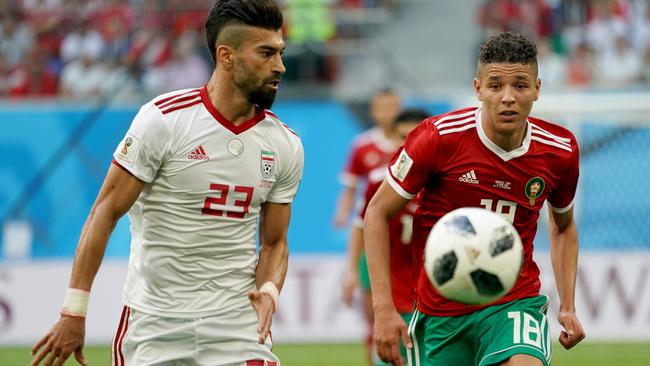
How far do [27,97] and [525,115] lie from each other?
13.7 metres

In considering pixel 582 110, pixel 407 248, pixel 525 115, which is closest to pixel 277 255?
pixel 525 115

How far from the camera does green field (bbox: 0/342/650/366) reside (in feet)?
39.9

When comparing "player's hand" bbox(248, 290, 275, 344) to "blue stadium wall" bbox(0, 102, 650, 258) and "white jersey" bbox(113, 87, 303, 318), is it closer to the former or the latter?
"white jersey" bbox(113, 87, 303, 318)

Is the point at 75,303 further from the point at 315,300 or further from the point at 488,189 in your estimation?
the point at 315,300

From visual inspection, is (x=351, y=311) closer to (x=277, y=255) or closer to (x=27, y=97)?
(x=27, y=97)

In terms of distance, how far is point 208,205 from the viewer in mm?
5305

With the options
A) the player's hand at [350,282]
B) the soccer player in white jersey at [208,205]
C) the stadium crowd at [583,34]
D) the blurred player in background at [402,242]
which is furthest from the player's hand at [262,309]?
the stadium crowd at [583,34]

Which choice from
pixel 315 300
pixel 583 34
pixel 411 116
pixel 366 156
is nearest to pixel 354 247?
pixel 411 116

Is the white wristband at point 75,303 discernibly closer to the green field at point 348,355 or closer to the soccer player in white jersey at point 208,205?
the soccer player in white jersey at point 208,205

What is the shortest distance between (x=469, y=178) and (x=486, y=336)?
2.54 feet

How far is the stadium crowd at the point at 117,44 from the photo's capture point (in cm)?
1775

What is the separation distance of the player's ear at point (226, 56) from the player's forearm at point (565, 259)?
6.55 feet

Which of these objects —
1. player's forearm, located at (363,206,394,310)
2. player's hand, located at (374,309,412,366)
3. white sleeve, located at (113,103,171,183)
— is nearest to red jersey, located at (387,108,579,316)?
player's forearm, located at (363,206,394,310)

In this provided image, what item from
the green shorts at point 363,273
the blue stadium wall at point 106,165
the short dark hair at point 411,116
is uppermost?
the blue stadium wall at point 106,165
